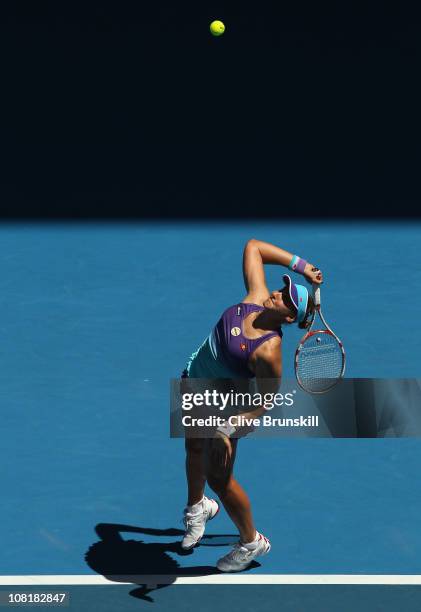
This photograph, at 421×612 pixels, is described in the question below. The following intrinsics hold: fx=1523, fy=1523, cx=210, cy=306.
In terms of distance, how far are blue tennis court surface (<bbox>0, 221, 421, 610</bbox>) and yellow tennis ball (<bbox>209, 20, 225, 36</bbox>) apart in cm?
250

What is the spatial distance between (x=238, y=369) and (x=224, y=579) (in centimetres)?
136

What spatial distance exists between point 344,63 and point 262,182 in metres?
1.79

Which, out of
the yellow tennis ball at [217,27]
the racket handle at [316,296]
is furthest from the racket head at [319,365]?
the yellow tennis ball at [217,27]

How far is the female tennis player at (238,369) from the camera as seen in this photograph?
9.56 metres

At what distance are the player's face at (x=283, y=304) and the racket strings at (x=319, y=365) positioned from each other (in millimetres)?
563

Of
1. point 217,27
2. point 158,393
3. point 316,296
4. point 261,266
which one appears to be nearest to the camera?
point 316,296

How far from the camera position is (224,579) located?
981cm

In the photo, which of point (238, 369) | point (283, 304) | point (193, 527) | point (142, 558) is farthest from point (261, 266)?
point (142, 558)

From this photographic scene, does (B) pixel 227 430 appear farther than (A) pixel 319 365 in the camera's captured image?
No

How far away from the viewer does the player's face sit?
9586 mm

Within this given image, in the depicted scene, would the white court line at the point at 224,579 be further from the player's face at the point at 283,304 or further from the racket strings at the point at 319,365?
the player's face at the point at 283,304

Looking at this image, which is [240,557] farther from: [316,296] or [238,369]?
[316,296]

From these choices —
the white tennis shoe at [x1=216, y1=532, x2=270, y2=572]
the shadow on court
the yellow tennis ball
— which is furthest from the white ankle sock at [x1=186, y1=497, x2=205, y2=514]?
the yellow tennis ball
